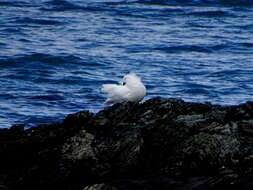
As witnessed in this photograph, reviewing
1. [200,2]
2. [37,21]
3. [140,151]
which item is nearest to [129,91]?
[140,151]

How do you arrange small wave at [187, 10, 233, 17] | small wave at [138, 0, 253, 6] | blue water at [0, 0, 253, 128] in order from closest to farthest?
1. blue water at [0, 0, 253, 128]
2. small wave at [187, 10, 233, 17]
3. small wave at [138, 0, 253, 6]

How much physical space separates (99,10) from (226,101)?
9501 millimetres

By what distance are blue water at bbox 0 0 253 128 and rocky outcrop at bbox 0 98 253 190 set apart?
3.72 m

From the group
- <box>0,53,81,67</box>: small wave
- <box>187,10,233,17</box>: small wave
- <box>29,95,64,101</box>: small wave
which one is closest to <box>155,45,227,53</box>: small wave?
<box>0,53,81,67</box>: small wave

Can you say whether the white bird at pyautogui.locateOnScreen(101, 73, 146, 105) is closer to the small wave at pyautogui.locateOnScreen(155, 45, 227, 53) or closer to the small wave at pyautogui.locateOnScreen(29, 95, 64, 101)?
the small wave at pyautogui.locateOnScreen(29, 95, 64, 101)

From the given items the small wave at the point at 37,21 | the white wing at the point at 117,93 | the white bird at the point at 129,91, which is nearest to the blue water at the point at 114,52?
the small wave at the point at 37,21

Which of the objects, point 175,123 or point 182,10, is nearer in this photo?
point 175,123

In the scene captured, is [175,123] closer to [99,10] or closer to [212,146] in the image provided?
[212,146]

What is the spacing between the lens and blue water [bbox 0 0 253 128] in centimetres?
1179

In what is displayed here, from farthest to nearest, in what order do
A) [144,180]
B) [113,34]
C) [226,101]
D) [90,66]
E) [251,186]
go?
[113,34] → [90,66] → [226,101] → [144,180] → [251,186]

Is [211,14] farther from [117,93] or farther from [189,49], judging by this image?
[117,93]

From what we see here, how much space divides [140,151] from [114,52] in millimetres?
10265

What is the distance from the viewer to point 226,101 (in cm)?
1148

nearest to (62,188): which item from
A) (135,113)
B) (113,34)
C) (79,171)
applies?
(79,171)
